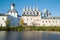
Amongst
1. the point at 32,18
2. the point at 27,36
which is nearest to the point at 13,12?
the point at 32,18

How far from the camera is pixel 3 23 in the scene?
71.1 metres

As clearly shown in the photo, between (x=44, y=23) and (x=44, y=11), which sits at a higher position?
(x=44, y=11)

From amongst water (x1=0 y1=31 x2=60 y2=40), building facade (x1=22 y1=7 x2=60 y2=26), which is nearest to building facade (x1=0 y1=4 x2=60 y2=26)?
building facade (x1=22 y1=7 x2=60 y2=26)

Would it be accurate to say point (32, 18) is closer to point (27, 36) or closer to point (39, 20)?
point (39, 20)

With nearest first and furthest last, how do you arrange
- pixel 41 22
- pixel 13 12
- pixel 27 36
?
pixel 27 36 → pixel 13 12 → pixel 41 22

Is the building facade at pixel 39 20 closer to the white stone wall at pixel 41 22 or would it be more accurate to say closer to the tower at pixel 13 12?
the white stone wall at pixel 41 22

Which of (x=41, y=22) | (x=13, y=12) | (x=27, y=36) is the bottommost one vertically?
(x=27, y=36)

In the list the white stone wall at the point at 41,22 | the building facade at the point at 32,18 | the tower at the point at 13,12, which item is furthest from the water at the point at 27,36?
the white stone wall at the point at 41,22

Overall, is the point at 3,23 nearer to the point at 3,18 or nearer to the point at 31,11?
the point at 3,18

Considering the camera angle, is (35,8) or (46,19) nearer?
(46,19)

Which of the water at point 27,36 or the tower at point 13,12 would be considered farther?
the tower at point 13,12

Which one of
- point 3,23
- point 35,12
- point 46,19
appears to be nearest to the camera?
point 3,23

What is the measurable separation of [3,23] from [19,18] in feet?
46.8

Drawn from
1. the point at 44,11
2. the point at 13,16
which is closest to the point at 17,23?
the point at 13,16
